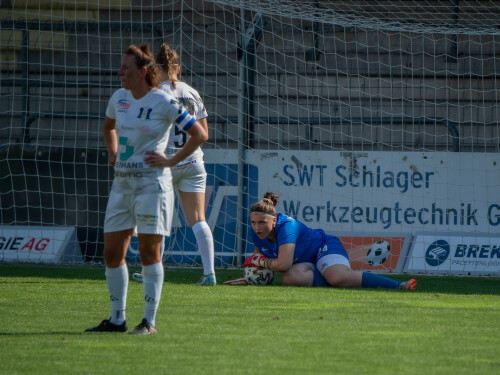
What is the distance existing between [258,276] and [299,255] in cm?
43

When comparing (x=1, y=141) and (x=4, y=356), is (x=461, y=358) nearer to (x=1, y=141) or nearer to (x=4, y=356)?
(x=4, y=356)

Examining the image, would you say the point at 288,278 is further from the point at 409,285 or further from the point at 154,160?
the point at 154,160

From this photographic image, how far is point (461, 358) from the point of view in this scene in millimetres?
4277

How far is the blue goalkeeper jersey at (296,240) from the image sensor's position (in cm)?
777

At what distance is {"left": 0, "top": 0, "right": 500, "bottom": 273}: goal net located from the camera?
10016 millimetres

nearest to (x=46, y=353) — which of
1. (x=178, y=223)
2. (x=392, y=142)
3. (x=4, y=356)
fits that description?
(x=4, y=356)

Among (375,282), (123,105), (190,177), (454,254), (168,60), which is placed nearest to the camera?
(123,105)

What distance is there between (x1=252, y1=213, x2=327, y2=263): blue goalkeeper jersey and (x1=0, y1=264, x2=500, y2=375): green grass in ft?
1.18

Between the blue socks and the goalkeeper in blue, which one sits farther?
the blue socks

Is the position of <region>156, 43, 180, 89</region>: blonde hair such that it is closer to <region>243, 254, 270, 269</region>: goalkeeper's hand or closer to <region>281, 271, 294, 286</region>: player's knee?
<region>243, 254, 270, 269</region>: goalkeeper's hand

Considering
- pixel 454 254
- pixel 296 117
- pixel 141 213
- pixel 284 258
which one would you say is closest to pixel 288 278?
pixel 284 258

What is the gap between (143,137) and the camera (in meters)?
5.07

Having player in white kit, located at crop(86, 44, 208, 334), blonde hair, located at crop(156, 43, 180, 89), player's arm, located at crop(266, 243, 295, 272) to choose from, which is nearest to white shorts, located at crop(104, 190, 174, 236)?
player in white kit, located at crop(86, 44, 208, 334)

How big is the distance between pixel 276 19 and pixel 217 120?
1706mm
